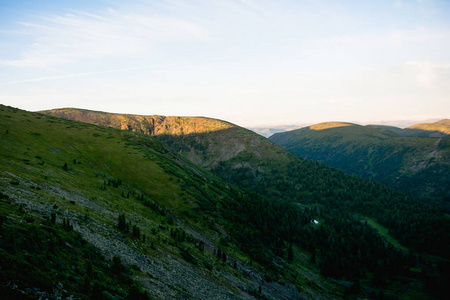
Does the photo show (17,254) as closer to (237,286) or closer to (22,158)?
(237,286)

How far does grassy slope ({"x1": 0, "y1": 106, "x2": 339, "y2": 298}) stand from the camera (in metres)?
33.9

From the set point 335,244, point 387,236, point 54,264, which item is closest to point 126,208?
point 54,264

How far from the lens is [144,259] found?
36.2 metres

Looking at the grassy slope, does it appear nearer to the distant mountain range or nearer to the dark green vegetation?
the distant mountain range

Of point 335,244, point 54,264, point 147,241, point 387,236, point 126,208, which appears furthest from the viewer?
point 387,236

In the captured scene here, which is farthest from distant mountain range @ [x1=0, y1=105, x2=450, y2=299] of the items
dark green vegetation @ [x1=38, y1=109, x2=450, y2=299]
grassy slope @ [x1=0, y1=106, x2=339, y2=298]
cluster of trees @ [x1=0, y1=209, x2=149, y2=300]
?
dark green vegetation @ [x1=38, y1=109, x2=450, y2=299]

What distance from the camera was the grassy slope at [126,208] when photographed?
3388cm

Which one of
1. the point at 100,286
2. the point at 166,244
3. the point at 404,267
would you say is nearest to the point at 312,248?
the point at 404,267

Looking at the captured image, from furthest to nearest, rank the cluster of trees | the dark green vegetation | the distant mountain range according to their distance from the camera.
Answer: the dark green vegetation < the distant mountain range < the cluster of trees

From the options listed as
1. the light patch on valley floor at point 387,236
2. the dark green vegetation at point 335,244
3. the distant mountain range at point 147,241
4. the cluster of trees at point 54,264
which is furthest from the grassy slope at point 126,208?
the light patch on valley floor at point 387,236

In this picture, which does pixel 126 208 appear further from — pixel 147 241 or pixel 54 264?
pixel 54 264

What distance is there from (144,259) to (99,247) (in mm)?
7726

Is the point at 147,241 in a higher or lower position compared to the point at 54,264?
lower

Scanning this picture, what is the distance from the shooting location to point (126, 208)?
56.6 metres
